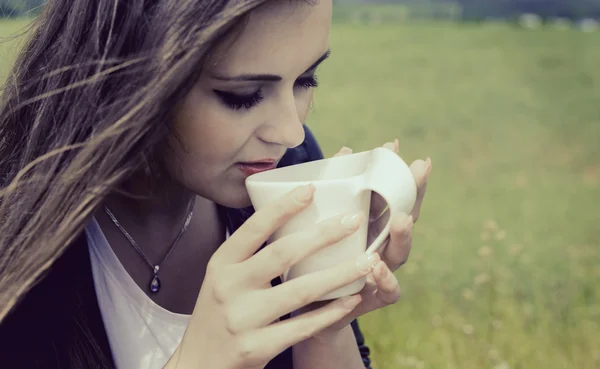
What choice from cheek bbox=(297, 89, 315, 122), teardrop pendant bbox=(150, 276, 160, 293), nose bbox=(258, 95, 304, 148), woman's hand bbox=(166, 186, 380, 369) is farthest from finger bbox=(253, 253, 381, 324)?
teardrop pendant bbox=(150, 276, 160, 293)

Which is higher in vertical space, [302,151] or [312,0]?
[312,0]

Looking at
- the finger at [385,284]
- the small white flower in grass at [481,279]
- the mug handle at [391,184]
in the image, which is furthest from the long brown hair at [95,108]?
the small white flower in grass at [481,279]

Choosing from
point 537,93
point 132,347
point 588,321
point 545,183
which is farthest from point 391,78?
point 132,347

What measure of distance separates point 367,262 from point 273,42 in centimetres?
45

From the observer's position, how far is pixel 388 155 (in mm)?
1232

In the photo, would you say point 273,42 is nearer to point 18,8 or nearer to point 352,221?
point 352,221

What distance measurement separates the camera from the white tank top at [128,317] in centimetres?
157

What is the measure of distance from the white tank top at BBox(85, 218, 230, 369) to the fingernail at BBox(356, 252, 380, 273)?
65cm

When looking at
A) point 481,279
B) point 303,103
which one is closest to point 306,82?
point 303,103

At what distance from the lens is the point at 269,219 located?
1111 millimetres

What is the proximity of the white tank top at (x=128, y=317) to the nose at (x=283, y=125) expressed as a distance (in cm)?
53

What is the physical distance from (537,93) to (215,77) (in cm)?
650

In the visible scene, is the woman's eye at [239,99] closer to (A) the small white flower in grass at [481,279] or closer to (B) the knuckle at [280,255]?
(B) the knuckle at [280,255]

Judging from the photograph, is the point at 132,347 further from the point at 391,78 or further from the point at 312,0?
the point at 391,78
